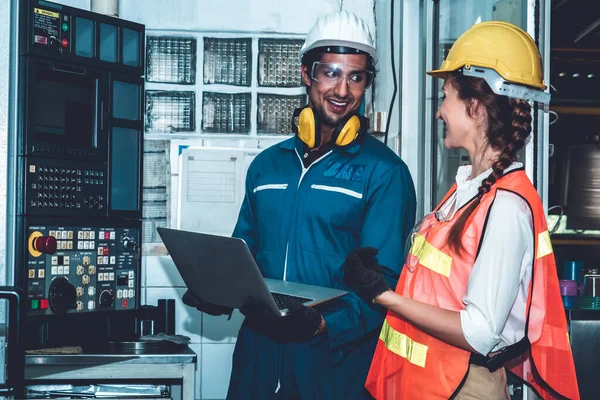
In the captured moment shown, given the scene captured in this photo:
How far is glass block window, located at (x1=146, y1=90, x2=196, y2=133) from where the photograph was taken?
10.5 feet

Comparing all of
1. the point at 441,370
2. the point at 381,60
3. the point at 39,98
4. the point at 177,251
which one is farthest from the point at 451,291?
the point at 381,60

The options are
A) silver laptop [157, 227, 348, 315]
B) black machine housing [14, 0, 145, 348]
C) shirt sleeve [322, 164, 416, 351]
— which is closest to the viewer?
silver laptop [157, 227, 348, 315]

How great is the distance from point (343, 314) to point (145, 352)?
805mm

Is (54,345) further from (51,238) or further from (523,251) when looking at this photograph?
(523,251)

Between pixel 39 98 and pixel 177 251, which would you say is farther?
pixel 39 98

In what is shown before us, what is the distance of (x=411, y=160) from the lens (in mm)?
2975

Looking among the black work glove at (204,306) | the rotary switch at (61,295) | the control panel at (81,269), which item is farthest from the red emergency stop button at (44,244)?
the black work glove at (204,306)

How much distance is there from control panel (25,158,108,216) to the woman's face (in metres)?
1.27

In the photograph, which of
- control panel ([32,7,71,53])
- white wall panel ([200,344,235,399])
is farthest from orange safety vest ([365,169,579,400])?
white wall panel ([200,344,235,399])

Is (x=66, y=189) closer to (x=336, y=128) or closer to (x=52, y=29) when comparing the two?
(x=52, y=29)

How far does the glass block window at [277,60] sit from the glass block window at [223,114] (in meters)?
0.15

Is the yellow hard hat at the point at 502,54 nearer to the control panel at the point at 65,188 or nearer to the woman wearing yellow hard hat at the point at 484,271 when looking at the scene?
the woman wearing yellow hard hat at the point at 484,271

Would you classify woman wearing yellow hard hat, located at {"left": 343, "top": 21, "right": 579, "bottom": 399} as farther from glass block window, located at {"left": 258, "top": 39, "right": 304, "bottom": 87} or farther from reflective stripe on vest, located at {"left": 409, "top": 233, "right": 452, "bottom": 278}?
glass block window, located at {"left": 258, "top": 39, "right": 304, "bottom": 87}

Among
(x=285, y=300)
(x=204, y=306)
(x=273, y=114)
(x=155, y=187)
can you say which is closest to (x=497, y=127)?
(x=285, y=300)
